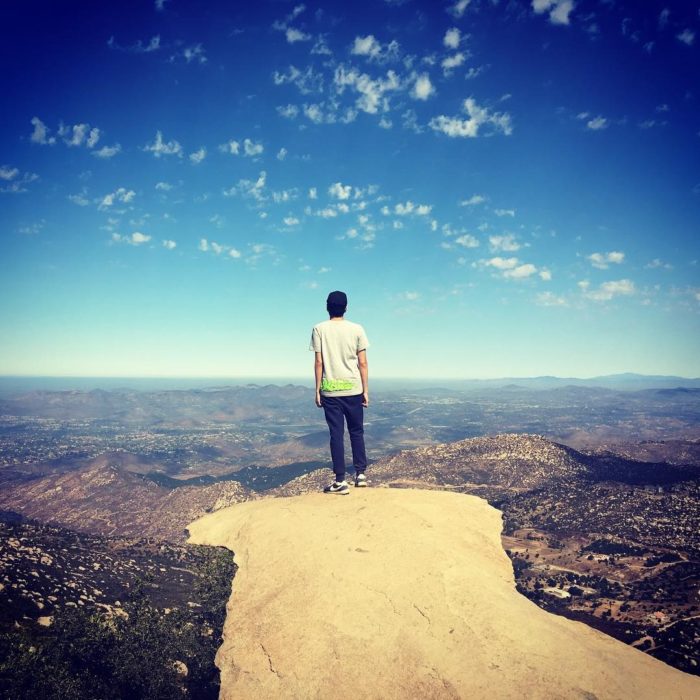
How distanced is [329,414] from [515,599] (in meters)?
4.33

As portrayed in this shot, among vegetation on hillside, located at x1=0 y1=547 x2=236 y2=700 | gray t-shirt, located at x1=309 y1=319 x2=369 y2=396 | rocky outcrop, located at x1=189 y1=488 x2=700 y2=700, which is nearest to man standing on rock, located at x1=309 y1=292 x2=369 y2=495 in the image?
gray t-shirt, located at x1=309 y1=319 x2=369 y2=396

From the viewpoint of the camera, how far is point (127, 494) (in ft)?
389

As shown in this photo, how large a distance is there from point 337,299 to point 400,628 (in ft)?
18.3

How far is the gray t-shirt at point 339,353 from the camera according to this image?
7641 mm

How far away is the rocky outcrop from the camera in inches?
171

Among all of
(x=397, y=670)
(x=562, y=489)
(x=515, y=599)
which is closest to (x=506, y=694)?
(x=397, y=670)

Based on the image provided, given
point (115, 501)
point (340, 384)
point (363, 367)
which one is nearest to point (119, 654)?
point (340, 384)

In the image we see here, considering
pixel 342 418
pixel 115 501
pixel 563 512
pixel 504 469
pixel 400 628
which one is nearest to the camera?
pixel 400 628

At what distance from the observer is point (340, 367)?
766 centimetres

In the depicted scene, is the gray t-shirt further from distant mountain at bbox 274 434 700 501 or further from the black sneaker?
distant mountain at bbox 274 434 700 501

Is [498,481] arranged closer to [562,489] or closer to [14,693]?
[562,489]

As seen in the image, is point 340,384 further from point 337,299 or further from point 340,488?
point 340,488

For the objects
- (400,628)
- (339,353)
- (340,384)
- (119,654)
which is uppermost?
(339,353)

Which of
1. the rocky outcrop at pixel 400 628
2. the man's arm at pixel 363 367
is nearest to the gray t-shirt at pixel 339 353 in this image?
the man's arm at pixel 363 367
